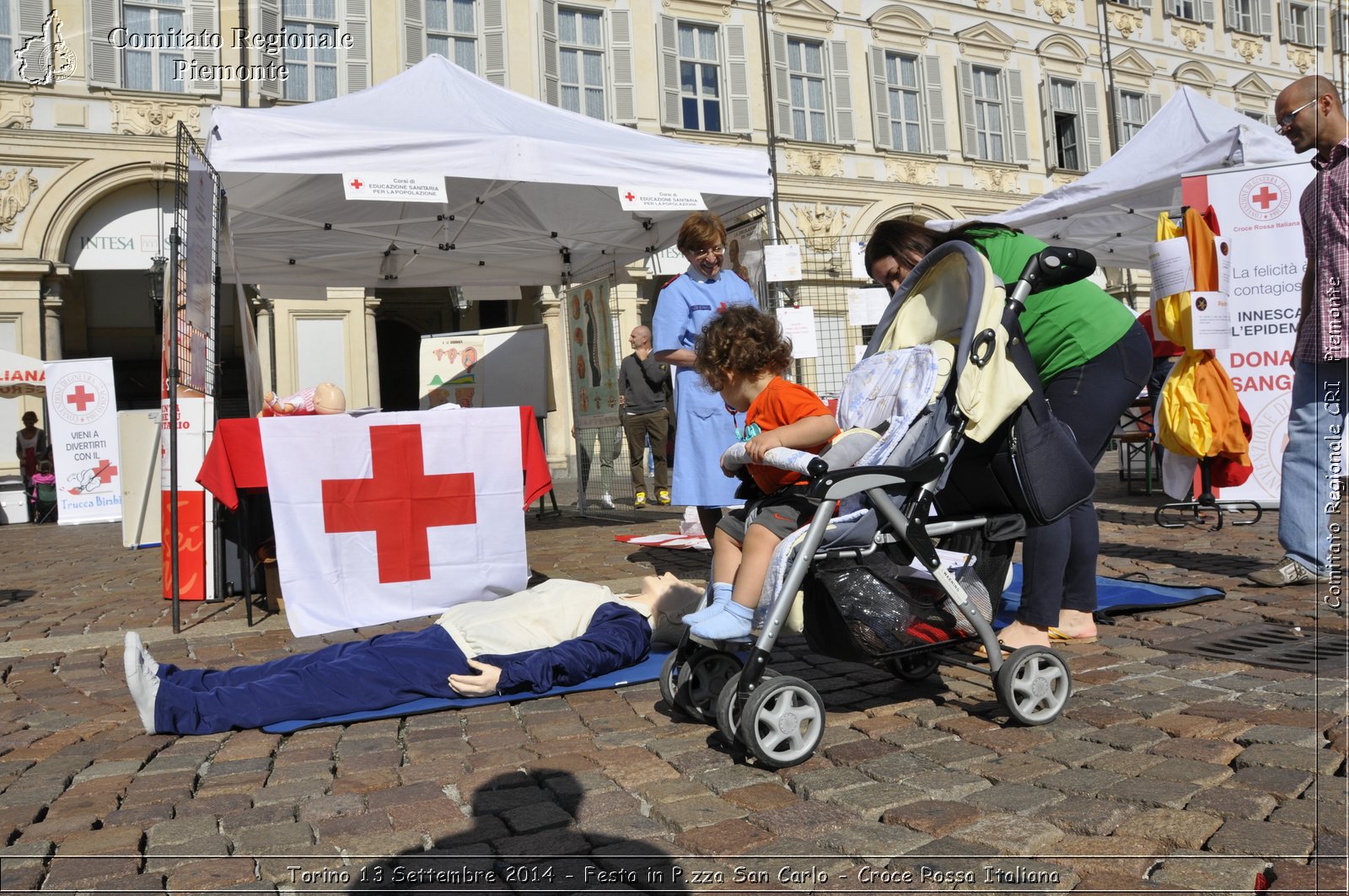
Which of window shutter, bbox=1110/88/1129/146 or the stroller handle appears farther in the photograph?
window shutter, bbox=1110/88/1129/146

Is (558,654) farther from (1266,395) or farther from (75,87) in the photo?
(75,87)

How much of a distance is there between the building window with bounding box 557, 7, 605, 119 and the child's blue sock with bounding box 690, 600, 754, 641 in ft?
58.9

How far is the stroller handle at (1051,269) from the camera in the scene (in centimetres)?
323

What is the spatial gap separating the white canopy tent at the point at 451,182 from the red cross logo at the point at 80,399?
15.6 ft

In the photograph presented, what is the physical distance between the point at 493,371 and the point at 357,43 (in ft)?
32.9

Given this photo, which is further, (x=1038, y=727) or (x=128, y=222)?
(x=128, y=222)

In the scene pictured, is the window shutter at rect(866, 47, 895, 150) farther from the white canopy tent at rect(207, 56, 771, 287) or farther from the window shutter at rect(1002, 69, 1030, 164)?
the white canopy tent at rect(207, 56, 771, 287)

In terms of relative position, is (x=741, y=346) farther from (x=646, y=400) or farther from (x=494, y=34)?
(x=494, y=34)

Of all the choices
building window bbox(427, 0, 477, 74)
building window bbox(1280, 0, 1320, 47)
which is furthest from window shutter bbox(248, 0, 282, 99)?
building window bbox(1280, 0, 1320, 47)

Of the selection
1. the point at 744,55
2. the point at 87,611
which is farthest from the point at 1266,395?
the point at 744,55

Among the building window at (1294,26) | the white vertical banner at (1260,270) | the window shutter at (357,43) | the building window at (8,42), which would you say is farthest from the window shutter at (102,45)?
the building window at (1294,26)

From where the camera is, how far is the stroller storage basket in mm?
2754

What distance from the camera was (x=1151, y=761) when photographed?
261 cm

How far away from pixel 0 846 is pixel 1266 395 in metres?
7.64
